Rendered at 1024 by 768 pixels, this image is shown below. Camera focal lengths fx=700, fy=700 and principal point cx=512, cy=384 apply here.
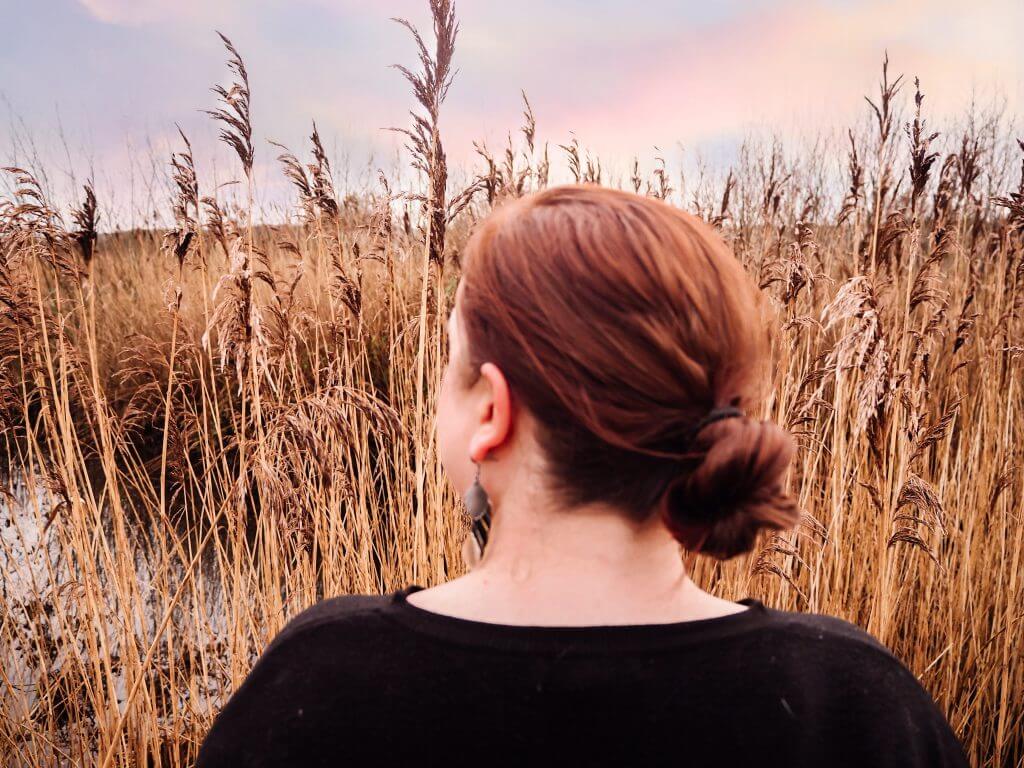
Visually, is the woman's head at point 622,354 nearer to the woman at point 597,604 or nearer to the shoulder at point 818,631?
the woman at point 597,604

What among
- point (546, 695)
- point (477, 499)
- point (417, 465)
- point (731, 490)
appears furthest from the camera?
point (417, 465)

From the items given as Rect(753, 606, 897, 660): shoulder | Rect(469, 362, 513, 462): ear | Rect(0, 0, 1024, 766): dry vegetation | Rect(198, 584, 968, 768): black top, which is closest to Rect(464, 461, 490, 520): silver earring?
Rect(469, 362, 513, 462): ear

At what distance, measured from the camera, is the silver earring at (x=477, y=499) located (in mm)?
923

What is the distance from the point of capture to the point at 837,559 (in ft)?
7.47

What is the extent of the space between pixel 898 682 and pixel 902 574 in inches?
87.0

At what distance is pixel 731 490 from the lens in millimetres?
827

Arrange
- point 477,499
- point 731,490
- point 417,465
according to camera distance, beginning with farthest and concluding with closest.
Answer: point 417,465 < point 477,499 < point 731,490

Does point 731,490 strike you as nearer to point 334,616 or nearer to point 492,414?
point 492,414

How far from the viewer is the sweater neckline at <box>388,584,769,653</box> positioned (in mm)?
734

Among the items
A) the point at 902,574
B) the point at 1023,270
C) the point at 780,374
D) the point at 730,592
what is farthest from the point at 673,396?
the point at 1023,270

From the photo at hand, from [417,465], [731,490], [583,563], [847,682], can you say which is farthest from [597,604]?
[417,465]

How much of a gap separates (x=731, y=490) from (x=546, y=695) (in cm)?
32

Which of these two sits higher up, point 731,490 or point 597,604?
point 731,490

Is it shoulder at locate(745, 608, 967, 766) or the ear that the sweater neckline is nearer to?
shoulder at locate(745, 608, 967, 766)
